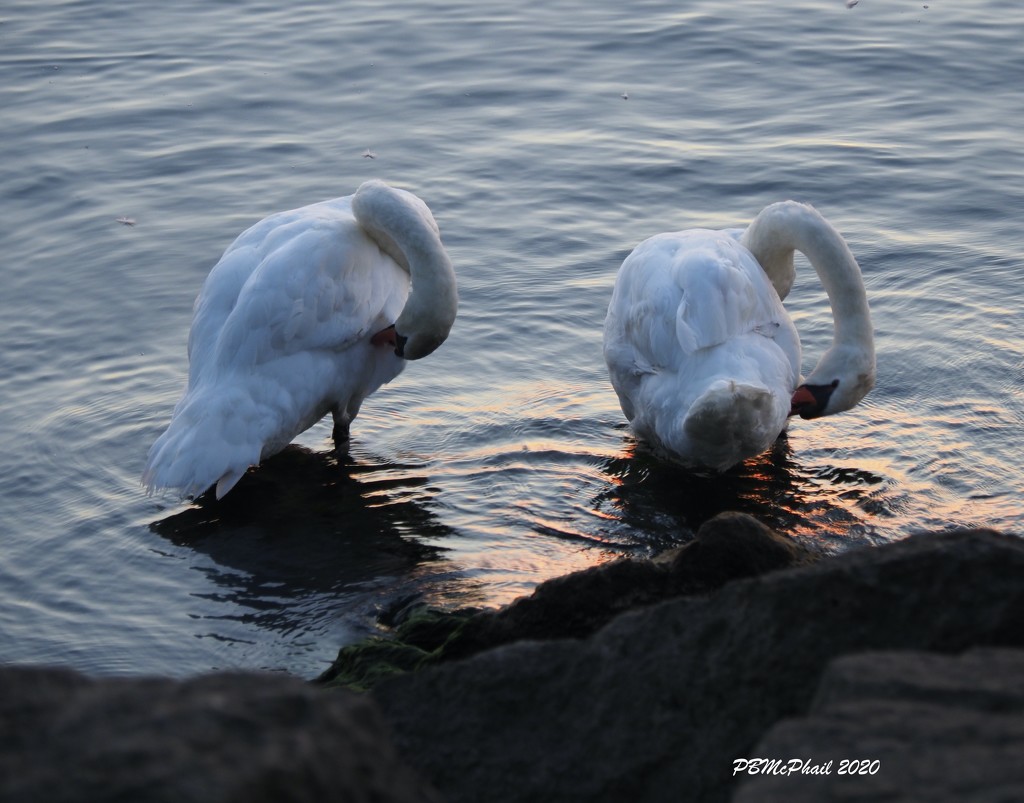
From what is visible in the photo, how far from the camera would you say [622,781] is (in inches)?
142

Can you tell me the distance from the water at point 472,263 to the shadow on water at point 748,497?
2 cm

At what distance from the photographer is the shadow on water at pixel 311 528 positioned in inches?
257

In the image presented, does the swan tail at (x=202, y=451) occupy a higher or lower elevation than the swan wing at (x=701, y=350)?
lower

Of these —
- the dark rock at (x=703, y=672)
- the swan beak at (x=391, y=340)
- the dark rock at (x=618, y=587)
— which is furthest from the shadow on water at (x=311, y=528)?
the dark rock at (x=703, y=672)

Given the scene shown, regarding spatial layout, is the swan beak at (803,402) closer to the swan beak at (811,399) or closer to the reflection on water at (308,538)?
the swan beak at (811,399)

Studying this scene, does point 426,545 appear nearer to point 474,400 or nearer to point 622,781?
point 474,400

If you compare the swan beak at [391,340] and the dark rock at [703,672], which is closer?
the dark rock at [703,672]

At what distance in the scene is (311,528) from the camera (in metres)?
7.02

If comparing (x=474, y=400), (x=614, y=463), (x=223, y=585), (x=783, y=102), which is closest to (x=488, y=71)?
(x=783, y=102)

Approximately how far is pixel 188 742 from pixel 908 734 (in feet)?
4.42

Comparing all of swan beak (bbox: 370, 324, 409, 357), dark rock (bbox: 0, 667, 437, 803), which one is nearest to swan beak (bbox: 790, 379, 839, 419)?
swan beak (bbox: 370, 324, 409, 357)

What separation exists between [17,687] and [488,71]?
466 inches

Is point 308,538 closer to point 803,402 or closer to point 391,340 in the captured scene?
point 391,340

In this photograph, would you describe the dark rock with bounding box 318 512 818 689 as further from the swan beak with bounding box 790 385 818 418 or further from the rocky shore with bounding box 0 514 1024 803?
the swan beak with bounding box 790 385 818 418
